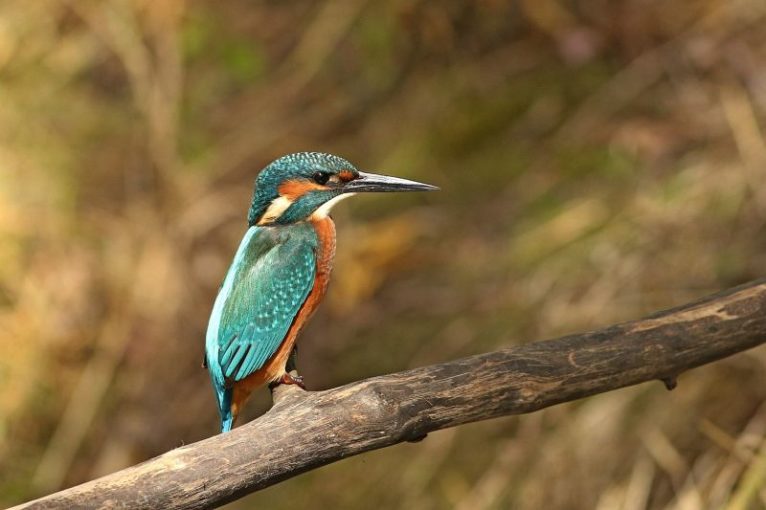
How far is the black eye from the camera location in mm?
2471

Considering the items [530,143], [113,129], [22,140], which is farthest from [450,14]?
[22,140]

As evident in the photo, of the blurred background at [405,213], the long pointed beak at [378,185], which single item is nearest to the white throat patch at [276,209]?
the long pointed beak at [378,185]

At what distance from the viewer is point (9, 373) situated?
13.2 feet

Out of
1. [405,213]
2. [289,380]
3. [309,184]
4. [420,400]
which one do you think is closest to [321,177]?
[309,184]

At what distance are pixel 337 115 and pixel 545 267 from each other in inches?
59.8

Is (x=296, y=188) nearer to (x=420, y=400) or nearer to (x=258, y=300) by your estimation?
(x=258, y=300)

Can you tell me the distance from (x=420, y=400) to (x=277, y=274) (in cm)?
61

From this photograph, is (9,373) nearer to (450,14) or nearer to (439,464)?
(439,464)

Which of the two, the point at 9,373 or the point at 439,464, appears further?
the point at 9,373

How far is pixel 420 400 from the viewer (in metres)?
1.99

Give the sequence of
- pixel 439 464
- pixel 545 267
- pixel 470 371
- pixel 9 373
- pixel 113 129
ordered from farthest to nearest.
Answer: pixel 113 129
pixel 9 373
pixel 545 267
pixel 439 464
pixel 470 371

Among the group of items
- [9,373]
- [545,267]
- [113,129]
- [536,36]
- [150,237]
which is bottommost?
[545,267]

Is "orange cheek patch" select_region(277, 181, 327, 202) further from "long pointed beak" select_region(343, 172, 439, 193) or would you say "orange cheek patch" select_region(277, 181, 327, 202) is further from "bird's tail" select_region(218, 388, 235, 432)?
"bird's tail" select_region(218, 388, 235, 432)

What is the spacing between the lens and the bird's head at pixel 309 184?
Answer: 247 cm
